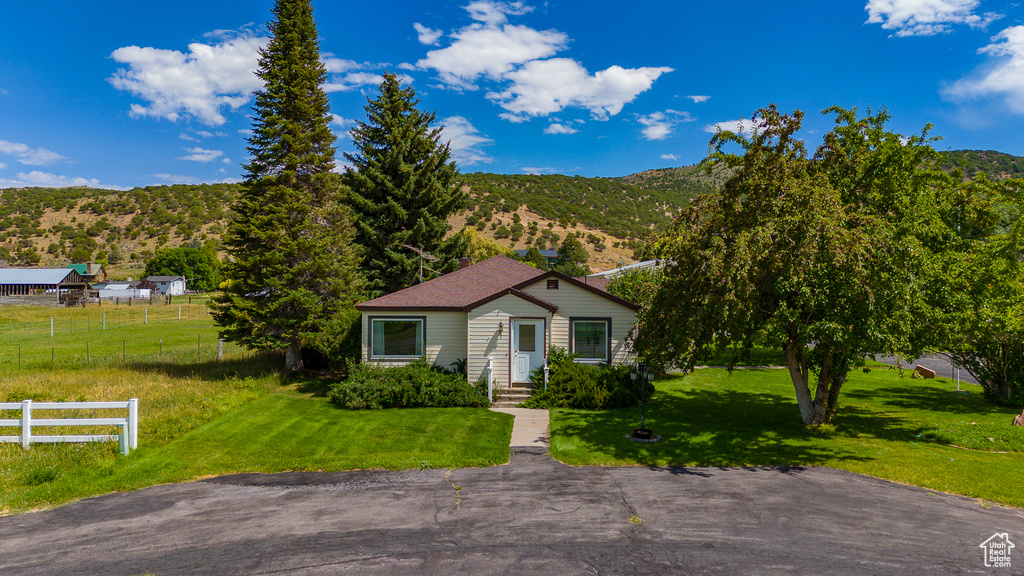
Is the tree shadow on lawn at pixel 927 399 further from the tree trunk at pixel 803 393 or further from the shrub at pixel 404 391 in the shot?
the shrub at pixel 404 391

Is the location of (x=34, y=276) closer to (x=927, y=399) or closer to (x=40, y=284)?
(x=40, y=284)

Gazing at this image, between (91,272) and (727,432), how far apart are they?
9575 cm

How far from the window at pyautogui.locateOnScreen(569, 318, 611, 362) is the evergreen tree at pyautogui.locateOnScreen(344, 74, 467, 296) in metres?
14.1

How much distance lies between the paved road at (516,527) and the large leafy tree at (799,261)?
10.3ft

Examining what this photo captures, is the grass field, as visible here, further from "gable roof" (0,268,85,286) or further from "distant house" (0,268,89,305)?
"gable roof" (0,268,85,286)

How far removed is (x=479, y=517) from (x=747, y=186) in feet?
30.1

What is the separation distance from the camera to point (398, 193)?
2950cm

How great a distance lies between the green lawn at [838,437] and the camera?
9.93 meters

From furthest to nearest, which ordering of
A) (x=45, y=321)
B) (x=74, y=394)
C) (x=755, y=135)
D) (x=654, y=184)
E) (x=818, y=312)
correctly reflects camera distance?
(x=654, y=184) < (x=45, y=321) < (x=74, y=394) < (x=755, y=135) < (x=818, y=312)

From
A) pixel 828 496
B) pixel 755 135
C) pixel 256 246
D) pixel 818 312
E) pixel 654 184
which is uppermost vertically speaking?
pixel 654 184

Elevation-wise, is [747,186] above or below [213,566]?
above

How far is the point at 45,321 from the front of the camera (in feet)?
130

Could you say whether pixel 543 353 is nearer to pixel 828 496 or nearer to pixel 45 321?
pixel 828 496

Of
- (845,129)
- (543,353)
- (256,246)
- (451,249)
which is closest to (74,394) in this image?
(256,246)
